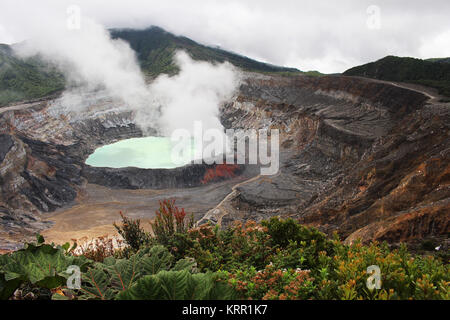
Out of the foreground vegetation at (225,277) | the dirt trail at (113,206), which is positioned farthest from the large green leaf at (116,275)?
the dirt trail at (113,206)

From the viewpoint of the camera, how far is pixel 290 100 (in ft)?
171

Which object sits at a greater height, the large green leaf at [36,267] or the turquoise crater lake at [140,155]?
the large green leaf at [36,267]

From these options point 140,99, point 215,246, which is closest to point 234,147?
point 140,99

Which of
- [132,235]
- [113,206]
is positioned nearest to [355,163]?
[113,206]

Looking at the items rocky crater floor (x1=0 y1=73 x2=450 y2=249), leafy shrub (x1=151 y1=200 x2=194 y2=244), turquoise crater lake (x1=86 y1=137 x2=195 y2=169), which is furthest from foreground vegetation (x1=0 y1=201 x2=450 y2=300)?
turquoise crater lake (x1=86 y1=137 x2=195 y2=169)

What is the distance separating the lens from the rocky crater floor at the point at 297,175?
1611 cm

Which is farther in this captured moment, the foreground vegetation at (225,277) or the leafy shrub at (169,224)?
the leafy shrub at (169,224)

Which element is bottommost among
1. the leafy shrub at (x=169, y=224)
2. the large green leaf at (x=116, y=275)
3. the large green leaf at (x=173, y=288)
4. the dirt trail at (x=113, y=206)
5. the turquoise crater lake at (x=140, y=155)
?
the dirt trail at (x=113, y=206)

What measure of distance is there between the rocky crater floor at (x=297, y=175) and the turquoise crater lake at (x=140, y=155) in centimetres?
242

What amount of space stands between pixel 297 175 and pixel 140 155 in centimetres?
2440

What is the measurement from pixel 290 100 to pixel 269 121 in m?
5.21

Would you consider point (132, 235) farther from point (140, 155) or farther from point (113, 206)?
point (140, 155)

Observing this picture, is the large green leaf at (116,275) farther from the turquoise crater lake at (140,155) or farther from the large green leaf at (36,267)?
the turquoise crater lake at (140,155)

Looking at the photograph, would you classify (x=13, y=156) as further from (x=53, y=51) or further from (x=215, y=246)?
(x=53, y=51)
